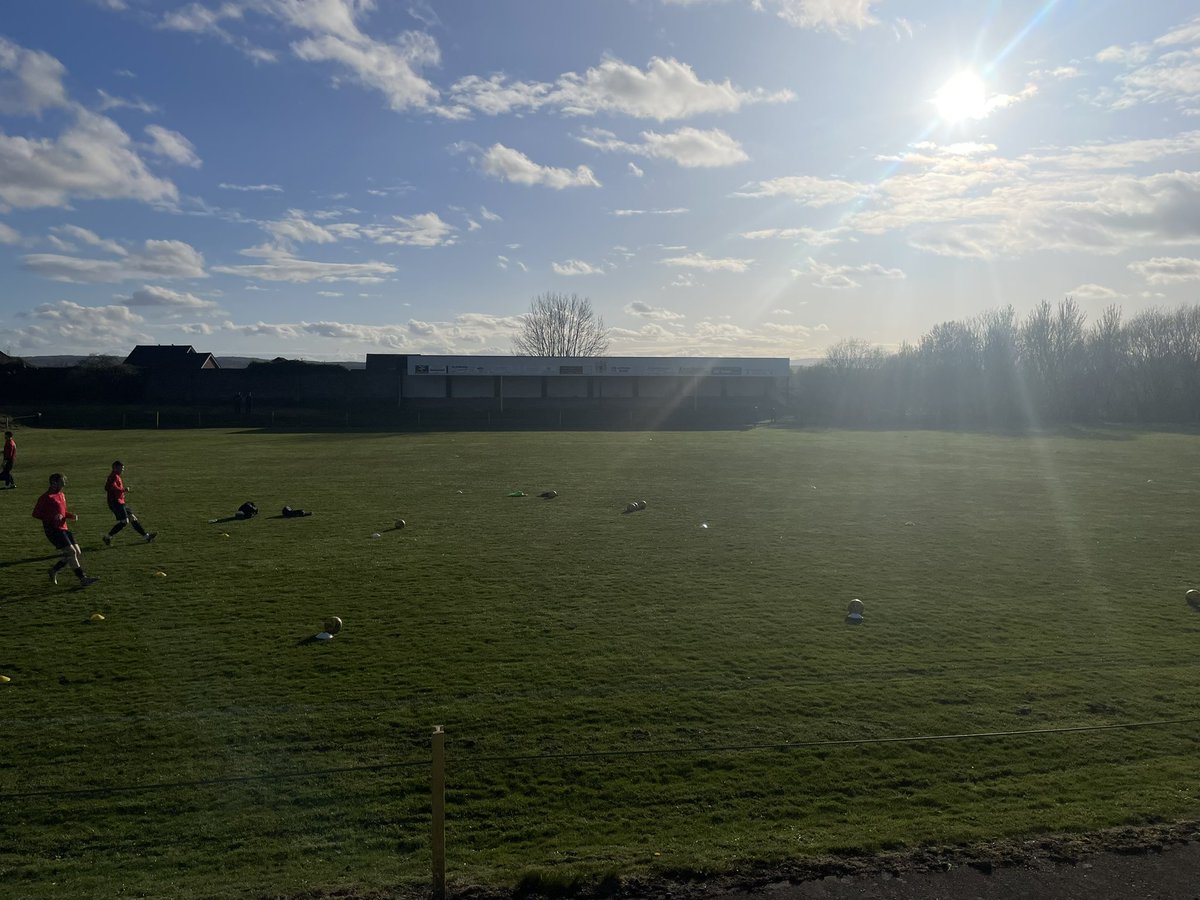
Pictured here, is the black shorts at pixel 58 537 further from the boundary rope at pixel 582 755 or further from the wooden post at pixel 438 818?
the wooden post at pixel 438 818

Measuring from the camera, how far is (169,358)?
83812mm

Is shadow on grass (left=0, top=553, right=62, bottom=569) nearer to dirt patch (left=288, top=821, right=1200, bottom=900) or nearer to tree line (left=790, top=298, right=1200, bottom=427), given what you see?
dirt patch (left=288, top=821, right=1200, bottom=900)

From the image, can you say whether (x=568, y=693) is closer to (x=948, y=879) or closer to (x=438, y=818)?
(x=438, y=818)

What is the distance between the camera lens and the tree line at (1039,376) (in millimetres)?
84750

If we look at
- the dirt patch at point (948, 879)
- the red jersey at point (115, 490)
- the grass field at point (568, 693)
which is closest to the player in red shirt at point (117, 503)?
the red jersey at point (115, 490)

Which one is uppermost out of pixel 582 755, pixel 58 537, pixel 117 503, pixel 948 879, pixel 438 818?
pixel 117 503

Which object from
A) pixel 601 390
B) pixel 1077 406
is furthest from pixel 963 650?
pixel 1077 406

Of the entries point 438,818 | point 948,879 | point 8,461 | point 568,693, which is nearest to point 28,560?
point 568,693

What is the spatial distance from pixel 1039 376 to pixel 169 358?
3455 inches

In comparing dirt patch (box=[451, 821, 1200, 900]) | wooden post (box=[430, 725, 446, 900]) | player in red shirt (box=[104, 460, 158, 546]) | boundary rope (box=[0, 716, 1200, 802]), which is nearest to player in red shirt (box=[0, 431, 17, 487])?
player in red shirt (box=[104, 460, 158, 546])

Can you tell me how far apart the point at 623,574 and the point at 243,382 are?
6982 cm

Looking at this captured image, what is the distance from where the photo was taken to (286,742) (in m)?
7.74

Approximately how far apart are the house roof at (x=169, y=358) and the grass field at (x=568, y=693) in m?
66.7

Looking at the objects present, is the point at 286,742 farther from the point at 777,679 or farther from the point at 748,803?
the point at 777,679
